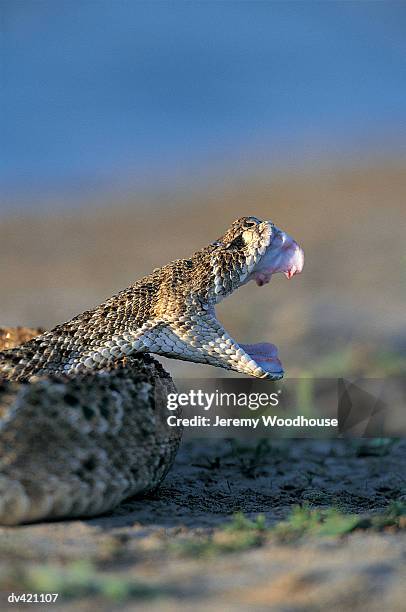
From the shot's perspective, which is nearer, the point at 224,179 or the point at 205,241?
the point at 205,241

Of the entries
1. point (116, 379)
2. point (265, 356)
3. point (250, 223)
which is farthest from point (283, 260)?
point (116, 379)

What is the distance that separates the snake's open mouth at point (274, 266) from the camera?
730 cm

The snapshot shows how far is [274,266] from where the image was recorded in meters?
7.75

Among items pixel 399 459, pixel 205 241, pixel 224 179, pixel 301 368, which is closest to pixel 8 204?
pixel 224 179

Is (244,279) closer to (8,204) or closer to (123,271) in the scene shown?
(123,271)

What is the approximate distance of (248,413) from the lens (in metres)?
9.72

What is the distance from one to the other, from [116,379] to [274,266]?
2.08 metres

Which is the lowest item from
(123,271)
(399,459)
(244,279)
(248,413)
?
(399,459)

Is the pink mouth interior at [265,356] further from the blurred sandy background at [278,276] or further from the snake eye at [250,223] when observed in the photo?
the blurred sandy background at [278,276]

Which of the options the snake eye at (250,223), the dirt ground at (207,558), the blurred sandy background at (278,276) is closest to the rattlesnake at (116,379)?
the snake eye at (250,223)

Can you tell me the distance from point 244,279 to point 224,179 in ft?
104

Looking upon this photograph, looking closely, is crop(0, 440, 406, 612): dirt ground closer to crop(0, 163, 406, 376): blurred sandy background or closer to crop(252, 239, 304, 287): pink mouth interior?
crop(252, 239, 304, 287): pink mouth interior

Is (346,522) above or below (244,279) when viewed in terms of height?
below

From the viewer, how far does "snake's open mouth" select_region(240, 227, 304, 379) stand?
24.0 ft
